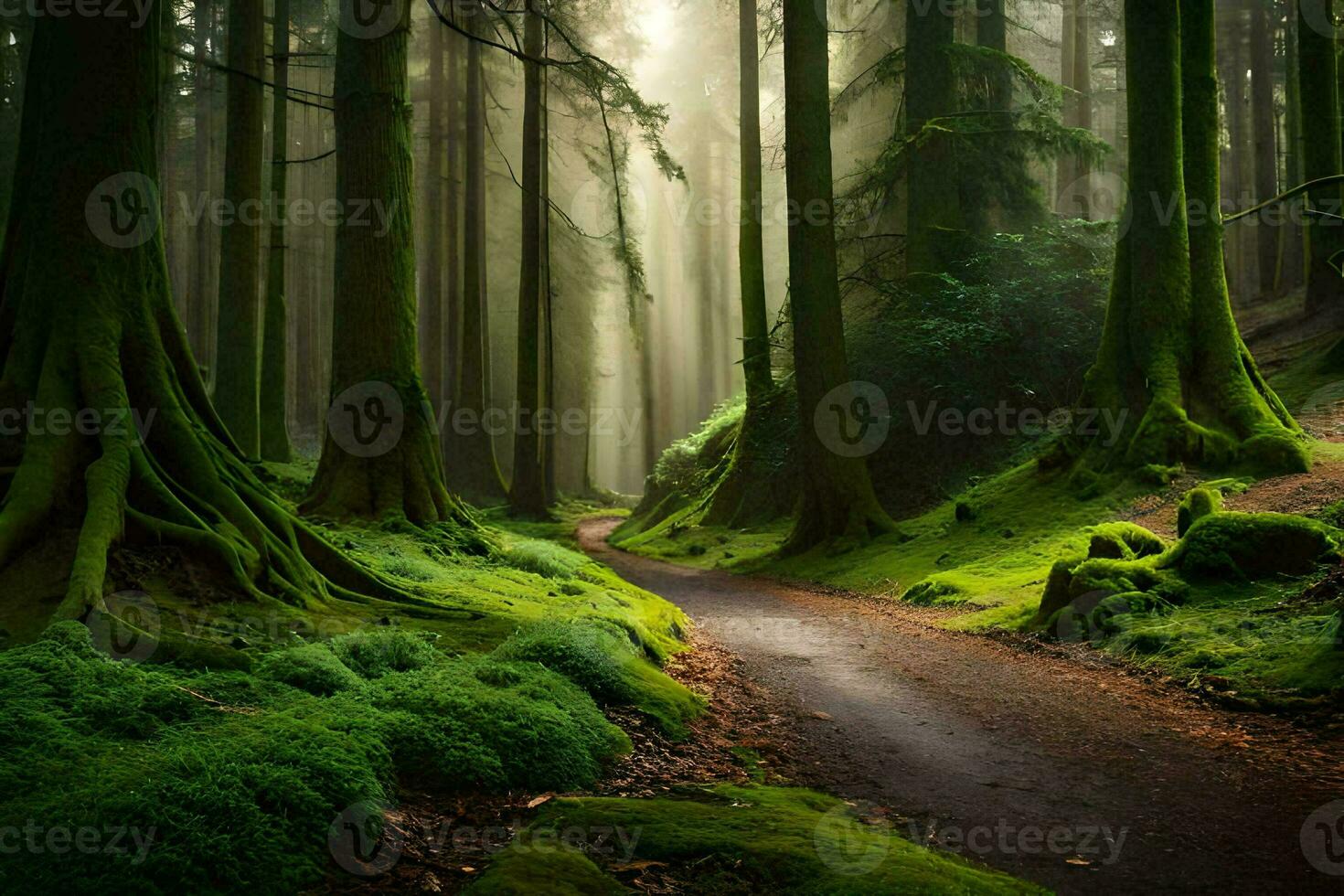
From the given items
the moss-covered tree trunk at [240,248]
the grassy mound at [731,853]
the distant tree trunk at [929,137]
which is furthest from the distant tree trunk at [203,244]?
the grassy mound at [731,853]

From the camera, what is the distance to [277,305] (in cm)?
1764

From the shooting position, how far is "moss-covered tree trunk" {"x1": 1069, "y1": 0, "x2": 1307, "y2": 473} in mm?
11164

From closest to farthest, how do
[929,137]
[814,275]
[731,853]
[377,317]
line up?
1. [731,853]
2. [377,317]
3. [814,275]
4. [929,137]

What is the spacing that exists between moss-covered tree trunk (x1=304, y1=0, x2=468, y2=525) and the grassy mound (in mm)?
8110

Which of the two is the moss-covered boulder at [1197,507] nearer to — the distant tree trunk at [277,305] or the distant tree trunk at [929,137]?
the distant tree trunk at [929,137]

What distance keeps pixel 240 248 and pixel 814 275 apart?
32.1ft

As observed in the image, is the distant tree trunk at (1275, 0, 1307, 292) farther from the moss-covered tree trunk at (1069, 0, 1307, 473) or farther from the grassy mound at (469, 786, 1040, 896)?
the grassy mound at (469, 786, 1040, 896)

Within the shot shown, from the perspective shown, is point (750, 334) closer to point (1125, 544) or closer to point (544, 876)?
point (1125, 544)

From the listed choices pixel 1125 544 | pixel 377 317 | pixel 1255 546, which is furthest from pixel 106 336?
pixel 1255 546

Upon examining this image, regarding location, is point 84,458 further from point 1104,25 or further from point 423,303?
point 1104,25

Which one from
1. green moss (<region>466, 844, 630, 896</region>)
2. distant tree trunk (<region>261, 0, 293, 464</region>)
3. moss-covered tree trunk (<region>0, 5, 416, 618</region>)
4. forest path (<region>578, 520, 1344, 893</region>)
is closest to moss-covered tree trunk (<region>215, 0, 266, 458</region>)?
distant tree trunk (<region>261, 0, 293, 464</region>)

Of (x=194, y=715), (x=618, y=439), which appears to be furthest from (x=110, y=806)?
(x=618, y=439)

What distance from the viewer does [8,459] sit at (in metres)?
5.73

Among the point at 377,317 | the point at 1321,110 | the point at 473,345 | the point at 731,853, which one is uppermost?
the point at 1321,110
